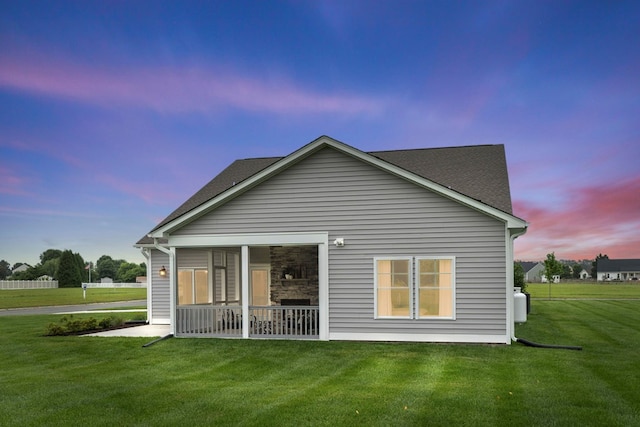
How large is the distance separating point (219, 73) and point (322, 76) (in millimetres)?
4763

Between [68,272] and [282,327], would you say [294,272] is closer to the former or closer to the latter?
[282,327]

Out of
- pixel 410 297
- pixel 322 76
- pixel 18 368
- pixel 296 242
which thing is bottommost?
pixel 18 368

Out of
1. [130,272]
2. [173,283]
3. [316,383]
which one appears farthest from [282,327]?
[130,272]

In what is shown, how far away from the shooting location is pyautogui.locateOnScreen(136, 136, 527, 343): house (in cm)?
1312

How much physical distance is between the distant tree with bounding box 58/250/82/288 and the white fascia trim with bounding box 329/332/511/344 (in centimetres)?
7184

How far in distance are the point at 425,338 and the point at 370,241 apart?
287cm

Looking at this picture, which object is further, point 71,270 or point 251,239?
point 71,270

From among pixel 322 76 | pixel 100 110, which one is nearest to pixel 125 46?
pixel 100 110

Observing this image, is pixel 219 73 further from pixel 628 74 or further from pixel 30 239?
pixel 30 239

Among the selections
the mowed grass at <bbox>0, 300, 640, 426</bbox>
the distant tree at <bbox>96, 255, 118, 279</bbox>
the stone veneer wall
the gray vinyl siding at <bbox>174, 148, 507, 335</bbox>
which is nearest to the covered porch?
the stone veneer wall

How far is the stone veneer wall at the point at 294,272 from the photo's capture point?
18.8m

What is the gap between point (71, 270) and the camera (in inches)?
2987

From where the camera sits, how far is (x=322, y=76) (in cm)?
2381

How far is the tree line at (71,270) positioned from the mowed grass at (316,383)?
36.1 metres
